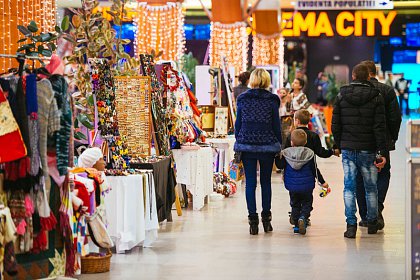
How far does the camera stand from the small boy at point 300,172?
9.07 m

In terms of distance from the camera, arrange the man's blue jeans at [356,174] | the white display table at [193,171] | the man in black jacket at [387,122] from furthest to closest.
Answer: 1. the white display table at [193,171]
2. the man in black jacket at [387,122]
3. the man's blue jeans at [356,174]

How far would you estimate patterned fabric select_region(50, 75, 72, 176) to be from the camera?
6297 mm

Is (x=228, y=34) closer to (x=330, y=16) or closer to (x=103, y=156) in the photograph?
(x=103, y=156)

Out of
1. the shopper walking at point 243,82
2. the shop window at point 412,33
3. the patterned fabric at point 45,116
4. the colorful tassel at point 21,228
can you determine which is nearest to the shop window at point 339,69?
the shop window at point 412,33

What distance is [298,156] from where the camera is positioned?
9.06 meters

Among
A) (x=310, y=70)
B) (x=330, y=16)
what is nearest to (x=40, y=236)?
(x=330, y=16)

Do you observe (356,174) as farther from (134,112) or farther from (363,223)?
(134,112)

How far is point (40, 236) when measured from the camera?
6.23 metres

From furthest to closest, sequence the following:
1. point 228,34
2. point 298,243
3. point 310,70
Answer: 1. point 310,70
2. point 228,34
3. point 298,243

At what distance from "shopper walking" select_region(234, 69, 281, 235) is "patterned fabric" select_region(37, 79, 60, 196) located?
2923 mm

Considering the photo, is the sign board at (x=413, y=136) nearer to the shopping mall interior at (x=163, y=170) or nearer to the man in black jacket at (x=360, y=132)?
the shopping mall interior at (x=163, y=170)

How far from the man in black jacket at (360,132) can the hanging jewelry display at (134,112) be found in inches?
73.9

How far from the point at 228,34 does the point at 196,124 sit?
711 cm

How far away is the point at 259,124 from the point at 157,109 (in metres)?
1.44
